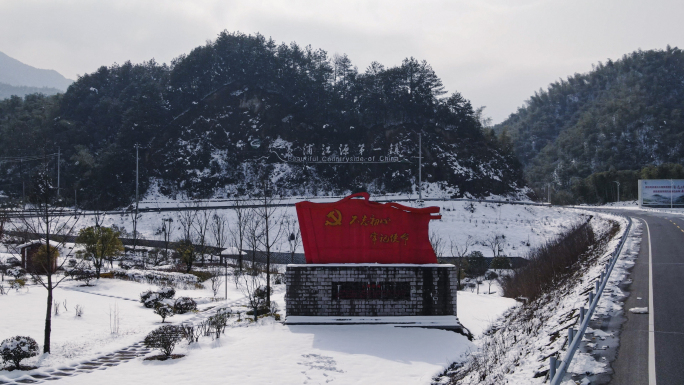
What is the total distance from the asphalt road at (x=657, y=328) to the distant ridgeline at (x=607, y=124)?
63.9 meters

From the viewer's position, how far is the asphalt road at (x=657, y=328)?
7.19m

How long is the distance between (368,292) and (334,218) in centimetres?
253

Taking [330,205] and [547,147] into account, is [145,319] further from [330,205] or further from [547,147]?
[547,147]

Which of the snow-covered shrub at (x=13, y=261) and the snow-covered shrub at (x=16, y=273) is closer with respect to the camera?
the snow-covered shrub at (x=16, y=273)

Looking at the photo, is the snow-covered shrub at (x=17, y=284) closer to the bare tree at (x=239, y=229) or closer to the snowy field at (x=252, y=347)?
the snowy field at (x=252, y=347)

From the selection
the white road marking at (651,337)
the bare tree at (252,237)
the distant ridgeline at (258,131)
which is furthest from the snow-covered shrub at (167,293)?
the distant ridgeline at (258,131)

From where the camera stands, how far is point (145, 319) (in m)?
17.2

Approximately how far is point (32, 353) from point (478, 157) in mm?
65364

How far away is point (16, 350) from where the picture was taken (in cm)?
1055

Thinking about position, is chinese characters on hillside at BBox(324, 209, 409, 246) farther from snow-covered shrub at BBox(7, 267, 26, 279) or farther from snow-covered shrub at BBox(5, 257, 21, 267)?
snow-covered shrub at BBox(5, 257, 21, 267)

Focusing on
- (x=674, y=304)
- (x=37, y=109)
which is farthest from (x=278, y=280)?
(x=37, y=109)

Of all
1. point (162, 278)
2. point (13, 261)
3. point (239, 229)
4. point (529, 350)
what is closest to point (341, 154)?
point (239, 229)

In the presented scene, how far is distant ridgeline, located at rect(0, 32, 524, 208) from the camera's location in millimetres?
65875

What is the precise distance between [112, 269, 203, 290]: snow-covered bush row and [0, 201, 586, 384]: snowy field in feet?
17.4
